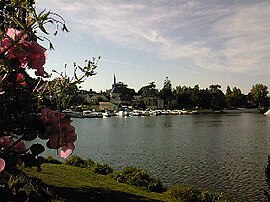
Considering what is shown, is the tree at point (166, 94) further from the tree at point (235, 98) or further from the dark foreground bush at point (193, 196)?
the dark foreground bush at point (193, 196)

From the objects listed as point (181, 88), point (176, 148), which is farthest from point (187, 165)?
point (181, 88)

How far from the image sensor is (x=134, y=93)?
13862cm

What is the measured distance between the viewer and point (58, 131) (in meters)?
1.19

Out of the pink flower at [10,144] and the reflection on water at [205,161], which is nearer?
the pink flower at [10,144]

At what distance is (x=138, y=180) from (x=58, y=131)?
41.2ft

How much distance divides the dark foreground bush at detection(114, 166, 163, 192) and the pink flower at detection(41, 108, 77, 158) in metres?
12.0

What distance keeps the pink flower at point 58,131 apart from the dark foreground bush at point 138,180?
12.0 meters

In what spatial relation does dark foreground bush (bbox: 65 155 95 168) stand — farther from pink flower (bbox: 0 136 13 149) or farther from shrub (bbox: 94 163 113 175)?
pink flower (bbox: 0 136 13 149)

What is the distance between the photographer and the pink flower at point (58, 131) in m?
1.19

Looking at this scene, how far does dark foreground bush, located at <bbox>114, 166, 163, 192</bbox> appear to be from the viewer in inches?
513

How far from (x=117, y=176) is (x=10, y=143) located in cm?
1305

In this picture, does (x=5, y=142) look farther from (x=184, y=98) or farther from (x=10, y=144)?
(x=184, y=98)

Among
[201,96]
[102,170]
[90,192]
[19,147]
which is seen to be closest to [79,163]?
[102,170]

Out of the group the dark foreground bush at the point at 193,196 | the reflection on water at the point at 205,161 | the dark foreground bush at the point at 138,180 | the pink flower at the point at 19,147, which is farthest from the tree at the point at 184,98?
the pink flower at the point at 19,147
